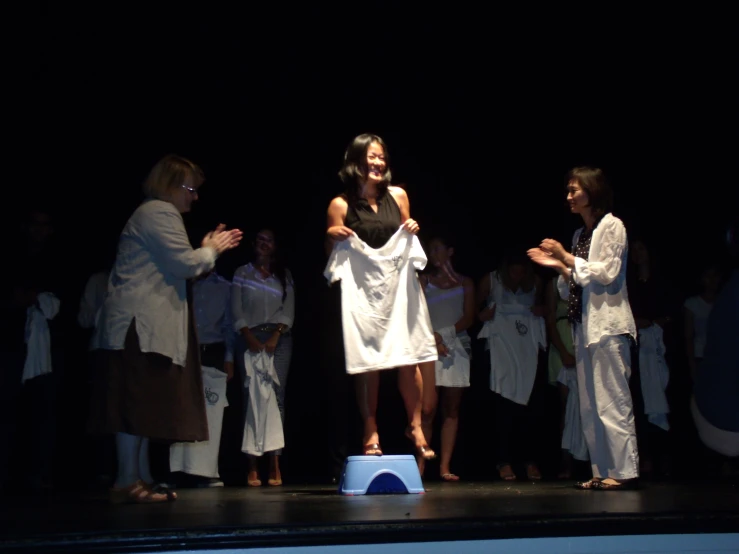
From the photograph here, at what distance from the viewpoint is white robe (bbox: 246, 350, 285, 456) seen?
5.51 meters

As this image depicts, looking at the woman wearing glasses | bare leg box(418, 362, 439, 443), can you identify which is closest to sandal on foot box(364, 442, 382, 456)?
the woman wearing glasses

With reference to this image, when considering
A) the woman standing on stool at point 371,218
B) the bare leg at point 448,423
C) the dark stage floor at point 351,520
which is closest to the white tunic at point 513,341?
the bare leg at point 448,423

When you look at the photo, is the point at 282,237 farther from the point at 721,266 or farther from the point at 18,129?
the point at 721,266

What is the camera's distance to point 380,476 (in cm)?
389

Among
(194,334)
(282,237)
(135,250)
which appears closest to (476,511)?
(194,334)

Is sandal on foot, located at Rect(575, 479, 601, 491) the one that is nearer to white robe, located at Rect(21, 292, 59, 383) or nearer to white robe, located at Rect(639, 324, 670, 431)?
white robe, located at Rect(639, 324, 670, 431)

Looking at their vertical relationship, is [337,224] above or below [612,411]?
above

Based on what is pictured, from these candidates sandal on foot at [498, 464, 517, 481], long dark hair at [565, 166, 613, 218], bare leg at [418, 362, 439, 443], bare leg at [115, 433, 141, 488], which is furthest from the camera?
sandal on foot at [498, 464, 517, 481]

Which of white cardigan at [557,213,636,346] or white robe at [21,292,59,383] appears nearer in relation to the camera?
white cardigan at [557,213,636,346]

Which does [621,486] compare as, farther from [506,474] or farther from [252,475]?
[252,475]

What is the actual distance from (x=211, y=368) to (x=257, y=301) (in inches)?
20.5

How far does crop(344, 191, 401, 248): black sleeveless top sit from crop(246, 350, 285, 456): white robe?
5.68 feet

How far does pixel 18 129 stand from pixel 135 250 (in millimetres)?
2490

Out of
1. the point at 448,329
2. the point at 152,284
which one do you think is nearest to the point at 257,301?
the point at 448,329
